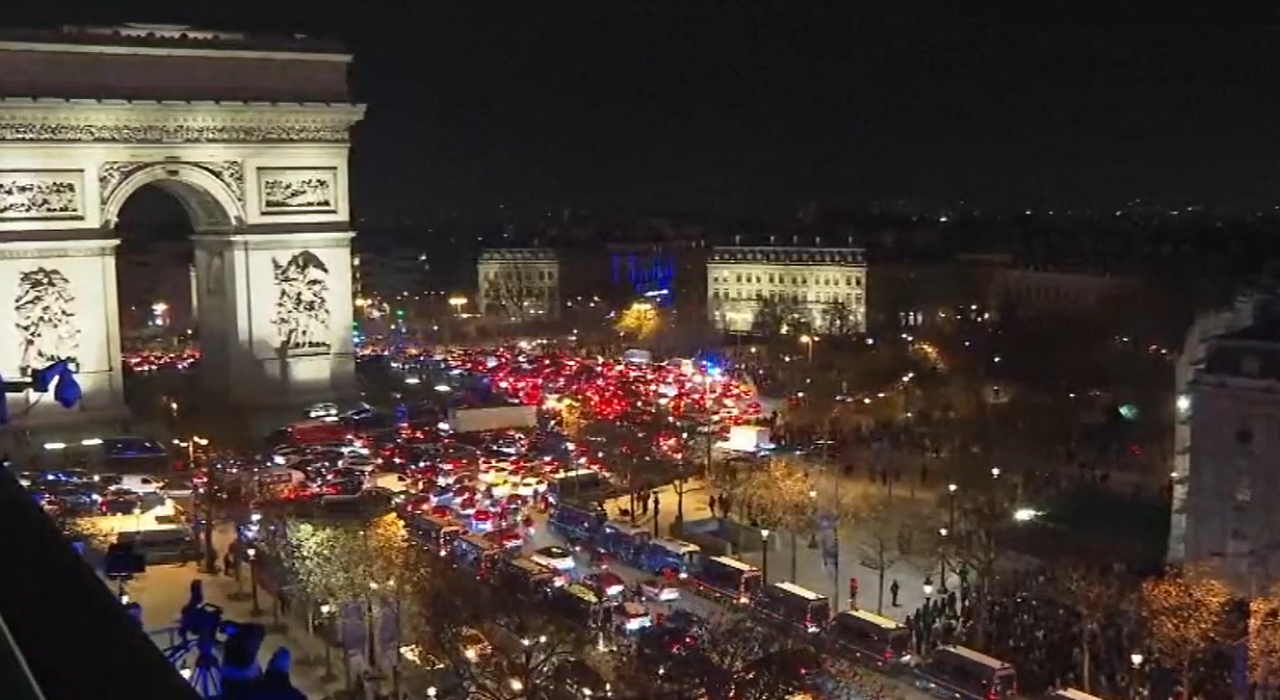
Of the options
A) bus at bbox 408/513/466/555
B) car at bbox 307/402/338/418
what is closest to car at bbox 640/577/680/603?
bus at bbox 408/513/466/555

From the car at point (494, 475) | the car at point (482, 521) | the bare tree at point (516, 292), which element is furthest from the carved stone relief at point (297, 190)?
the bare tree at point (516, 292)

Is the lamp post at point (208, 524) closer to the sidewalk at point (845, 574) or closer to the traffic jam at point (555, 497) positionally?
the traffic jam at point (555, 497)

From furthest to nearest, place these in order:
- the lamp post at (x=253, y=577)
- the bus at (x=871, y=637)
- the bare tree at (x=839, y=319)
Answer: the bare tree at (x=839, y=319), the lamp post at (x=253, y=577), the bus at (x=871, y=637)

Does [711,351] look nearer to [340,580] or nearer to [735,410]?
[735,410]

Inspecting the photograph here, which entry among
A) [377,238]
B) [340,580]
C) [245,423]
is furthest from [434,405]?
[377,238]

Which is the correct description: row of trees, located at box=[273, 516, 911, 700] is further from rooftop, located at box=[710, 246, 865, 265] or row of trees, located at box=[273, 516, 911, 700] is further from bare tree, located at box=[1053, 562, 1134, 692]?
rooftop, located at box=[710, 246, 865, 265]

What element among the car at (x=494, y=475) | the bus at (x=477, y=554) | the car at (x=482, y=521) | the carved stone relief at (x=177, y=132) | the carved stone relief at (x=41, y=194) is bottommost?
the car at (x=482, y=521)

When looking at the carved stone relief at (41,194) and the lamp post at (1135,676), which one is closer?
the lamp post at (1135,676)
